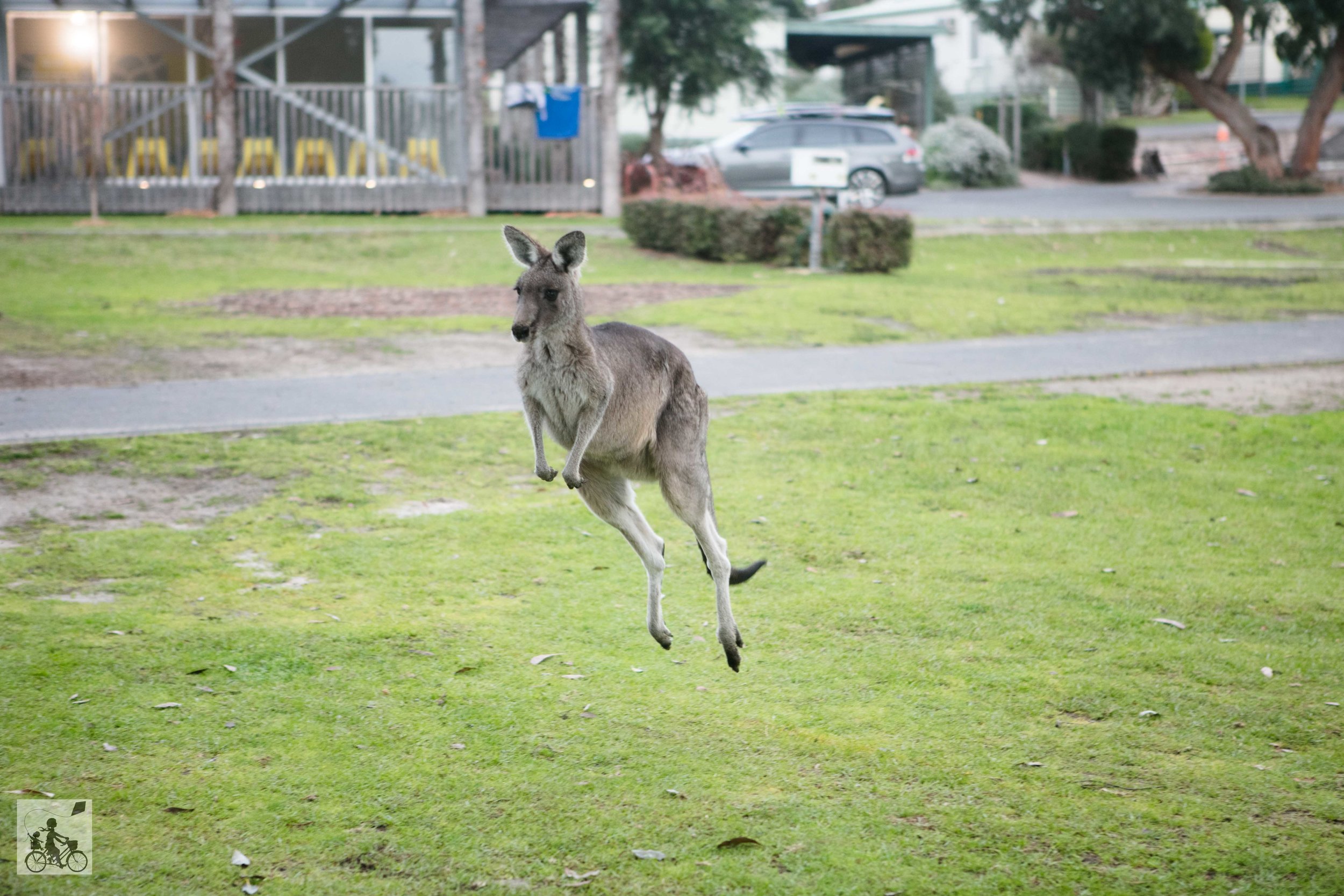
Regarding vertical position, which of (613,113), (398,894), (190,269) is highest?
(613,113)

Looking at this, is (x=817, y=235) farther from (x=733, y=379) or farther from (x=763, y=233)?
(x=733, y=379)

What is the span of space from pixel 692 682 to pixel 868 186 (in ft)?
87.0

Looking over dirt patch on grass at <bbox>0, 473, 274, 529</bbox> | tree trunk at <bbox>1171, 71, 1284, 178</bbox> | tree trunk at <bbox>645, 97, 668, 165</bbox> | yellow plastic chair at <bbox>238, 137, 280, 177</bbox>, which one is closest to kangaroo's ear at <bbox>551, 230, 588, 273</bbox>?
dirt patch on grass at <bbox>0, 473, 274, 529</bbox>

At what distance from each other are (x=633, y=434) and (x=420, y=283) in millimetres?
14469

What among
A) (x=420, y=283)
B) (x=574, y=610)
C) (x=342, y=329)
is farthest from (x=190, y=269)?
(x=574, y=610)

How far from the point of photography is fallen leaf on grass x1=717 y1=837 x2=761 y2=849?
15.2 ft

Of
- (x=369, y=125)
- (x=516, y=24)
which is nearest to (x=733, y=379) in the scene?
(x=369, y=125)

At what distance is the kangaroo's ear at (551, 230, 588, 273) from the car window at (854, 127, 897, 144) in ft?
93.2

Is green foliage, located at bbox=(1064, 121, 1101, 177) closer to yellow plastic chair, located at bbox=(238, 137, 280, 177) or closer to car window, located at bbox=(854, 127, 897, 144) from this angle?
car window, located at bbox=(854, 127, 897, 144)

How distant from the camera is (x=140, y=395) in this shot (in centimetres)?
1130

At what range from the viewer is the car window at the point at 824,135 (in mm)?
30922

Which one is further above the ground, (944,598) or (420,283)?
(420,283)

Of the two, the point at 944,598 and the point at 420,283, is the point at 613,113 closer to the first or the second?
the point at 420,283

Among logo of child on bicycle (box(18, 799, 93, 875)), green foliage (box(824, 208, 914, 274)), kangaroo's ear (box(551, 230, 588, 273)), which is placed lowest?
logo of child on bicycle (box(18, 799, 93, 875))
